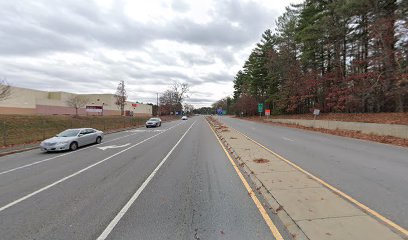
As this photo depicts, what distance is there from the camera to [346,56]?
123 feet

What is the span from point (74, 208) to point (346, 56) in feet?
132

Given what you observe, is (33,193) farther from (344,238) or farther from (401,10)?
(401,10)

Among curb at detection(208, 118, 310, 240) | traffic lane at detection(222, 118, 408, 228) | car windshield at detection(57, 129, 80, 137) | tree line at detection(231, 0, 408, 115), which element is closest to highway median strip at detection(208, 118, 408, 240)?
curb at detection(208, 118, 310, 240)

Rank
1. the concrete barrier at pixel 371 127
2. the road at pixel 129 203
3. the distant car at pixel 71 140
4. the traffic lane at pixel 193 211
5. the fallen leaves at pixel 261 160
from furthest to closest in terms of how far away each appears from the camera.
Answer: the concrete barrier at pixel 371 127
the distant car at pixel 71 140
the fallen leaves at pixel 261 160
the road at pixel 129 203
the traffic lane at pixel 193 211

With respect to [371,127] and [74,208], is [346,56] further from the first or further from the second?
[74,208]

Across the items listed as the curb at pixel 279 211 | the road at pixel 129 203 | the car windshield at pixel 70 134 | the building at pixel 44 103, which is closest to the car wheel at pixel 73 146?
the car windshield at pixel 70 134

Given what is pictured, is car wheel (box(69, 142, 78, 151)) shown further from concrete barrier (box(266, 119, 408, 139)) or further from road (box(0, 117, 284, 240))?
concrete barrier (box(266, 119, 408, 139))

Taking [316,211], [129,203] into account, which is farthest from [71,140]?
[316,211]

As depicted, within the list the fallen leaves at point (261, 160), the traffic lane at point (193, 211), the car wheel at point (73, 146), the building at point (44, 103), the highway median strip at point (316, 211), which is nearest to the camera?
the highway median strip at point (316, 211)

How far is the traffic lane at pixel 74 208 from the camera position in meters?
4.62

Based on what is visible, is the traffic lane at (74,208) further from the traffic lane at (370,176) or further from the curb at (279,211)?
the traffic lane at (370,176)

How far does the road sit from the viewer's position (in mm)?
4543

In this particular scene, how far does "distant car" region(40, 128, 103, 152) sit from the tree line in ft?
81.9

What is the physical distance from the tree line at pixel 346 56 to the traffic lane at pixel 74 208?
24783 mm
